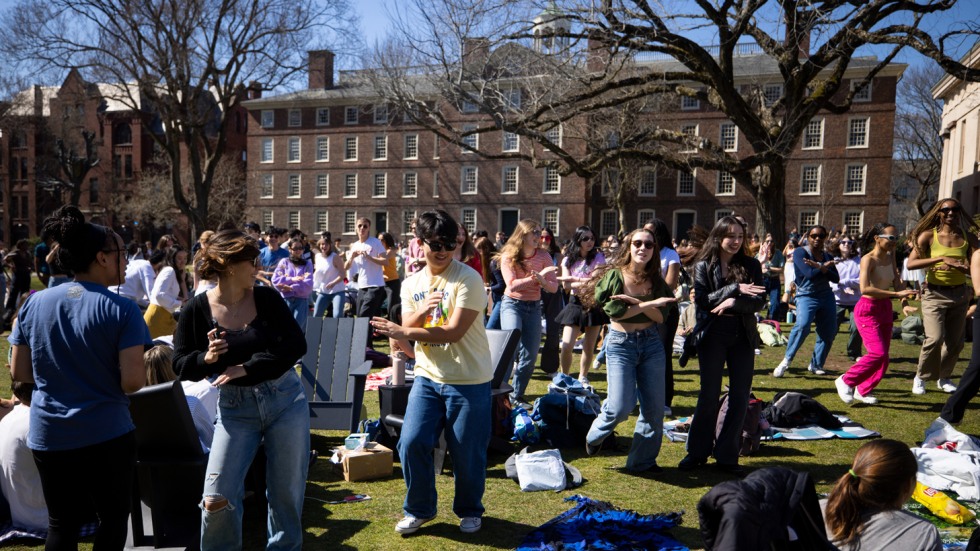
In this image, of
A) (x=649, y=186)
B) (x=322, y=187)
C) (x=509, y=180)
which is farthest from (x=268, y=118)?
(x=649, y=186)

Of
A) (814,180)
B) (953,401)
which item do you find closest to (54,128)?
(814,180)

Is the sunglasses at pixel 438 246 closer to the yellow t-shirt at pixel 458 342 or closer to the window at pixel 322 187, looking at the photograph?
the yellow t-shirt at pixel 458 342

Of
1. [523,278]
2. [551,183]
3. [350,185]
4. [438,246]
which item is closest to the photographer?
[438,246]

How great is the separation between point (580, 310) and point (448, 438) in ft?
13.8

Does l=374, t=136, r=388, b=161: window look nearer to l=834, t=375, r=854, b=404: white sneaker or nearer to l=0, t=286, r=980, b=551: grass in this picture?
l=0, t=286, r=980, b=551: grass

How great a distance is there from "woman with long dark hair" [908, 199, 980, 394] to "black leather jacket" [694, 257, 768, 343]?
10.9 ft

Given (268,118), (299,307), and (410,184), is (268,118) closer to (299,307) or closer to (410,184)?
(410,184)

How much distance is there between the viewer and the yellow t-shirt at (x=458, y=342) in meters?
4.50

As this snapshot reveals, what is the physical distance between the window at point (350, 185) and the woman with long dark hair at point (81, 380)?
5752 cm

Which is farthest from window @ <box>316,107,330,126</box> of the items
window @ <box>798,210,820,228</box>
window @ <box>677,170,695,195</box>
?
window @ <box>798,210,820,228</box>

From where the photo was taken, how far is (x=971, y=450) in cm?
550

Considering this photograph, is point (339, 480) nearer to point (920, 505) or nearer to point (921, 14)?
point (920, 505)

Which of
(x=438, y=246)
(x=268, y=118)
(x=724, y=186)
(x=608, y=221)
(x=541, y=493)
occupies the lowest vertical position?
(x=541, y=493)

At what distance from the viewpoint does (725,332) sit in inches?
225
